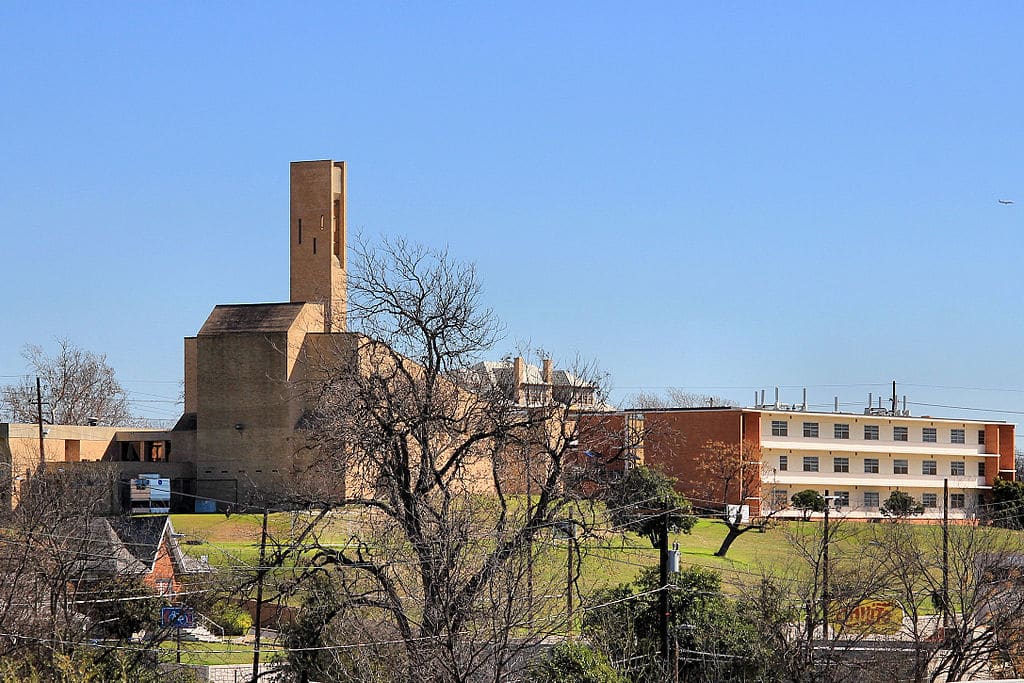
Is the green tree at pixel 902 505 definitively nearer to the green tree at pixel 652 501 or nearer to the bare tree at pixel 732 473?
the bare tree at pixel 732 473

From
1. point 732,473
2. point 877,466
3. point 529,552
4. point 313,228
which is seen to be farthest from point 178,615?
point 877,466

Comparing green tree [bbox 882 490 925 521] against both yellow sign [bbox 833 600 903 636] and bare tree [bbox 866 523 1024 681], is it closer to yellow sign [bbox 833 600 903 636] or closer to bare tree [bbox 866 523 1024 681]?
yellow sign [bbox 833 600 903 636]

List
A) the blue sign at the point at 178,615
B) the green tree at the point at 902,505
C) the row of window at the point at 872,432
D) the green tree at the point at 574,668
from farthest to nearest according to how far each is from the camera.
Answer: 1. the row of window at the point at 872,432
2. the green tree at the point at 902,505
3. the blue sign at the point at 178,615
4. the green tree at the point at 574,668

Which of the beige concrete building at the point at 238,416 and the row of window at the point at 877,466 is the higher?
the beige concrete building at the point at 238,416

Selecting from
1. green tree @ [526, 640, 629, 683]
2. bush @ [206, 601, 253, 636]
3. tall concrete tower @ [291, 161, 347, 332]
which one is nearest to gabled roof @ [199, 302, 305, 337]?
tall concrete tower @ [291, 161, 347, 332]

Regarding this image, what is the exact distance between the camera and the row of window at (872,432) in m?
77.2

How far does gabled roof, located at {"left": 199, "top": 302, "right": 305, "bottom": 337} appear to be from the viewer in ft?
200

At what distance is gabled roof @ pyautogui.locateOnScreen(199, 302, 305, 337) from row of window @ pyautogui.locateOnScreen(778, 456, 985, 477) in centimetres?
3245

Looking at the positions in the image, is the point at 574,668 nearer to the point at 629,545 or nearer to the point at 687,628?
the point at 687,628

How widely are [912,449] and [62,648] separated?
212 ft

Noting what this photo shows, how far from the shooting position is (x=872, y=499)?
79.6 meters

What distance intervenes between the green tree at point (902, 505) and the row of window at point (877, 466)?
6.86 ft

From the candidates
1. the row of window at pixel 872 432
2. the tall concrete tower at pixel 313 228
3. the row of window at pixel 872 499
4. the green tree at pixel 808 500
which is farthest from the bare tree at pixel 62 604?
the row of window at pixel 872 432

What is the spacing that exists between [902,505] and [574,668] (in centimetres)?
5414
